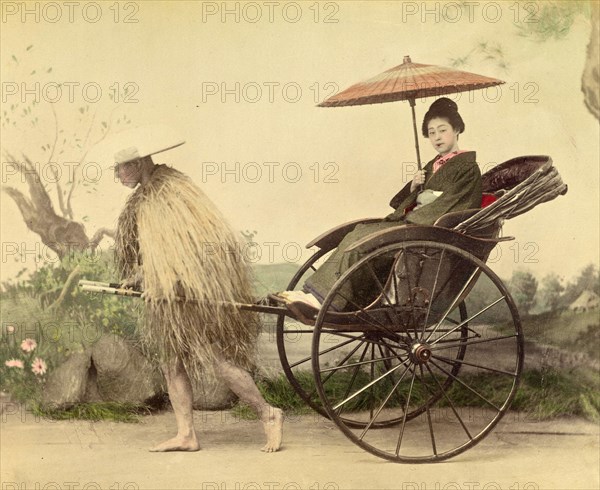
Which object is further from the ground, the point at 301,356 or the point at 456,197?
the point at 456,197

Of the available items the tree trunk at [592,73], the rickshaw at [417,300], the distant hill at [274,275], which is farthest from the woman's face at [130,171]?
the tree trunk at [592,73]

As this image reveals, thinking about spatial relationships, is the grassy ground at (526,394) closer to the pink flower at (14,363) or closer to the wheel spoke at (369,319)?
the wheel spoke at (369,319)

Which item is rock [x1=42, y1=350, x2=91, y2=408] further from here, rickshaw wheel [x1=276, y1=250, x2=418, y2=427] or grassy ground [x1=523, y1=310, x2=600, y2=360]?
grassy ground [x1=523, y1=310, x2=600, y2=360]

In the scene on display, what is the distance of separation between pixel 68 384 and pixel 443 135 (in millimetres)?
2586

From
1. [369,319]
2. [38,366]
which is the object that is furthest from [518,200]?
[38,366]

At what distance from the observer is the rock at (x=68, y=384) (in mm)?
5344

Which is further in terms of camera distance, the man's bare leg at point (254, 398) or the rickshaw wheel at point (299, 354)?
the rickshaw wheel at point (299, 354)

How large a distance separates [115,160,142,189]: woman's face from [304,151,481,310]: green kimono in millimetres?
1067

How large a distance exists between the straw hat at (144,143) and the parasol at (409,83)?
905 mm

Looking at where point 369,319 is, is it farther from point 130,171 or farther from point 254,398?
point 130,171

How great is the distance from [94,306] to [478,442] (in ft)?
7.79

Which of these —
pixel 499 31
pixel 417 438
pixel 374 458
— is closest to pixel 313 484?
pixel 374 458

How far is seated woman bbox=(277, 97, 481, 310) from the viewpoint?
15.3 ft

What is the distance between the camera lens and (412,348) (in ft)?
15.2
